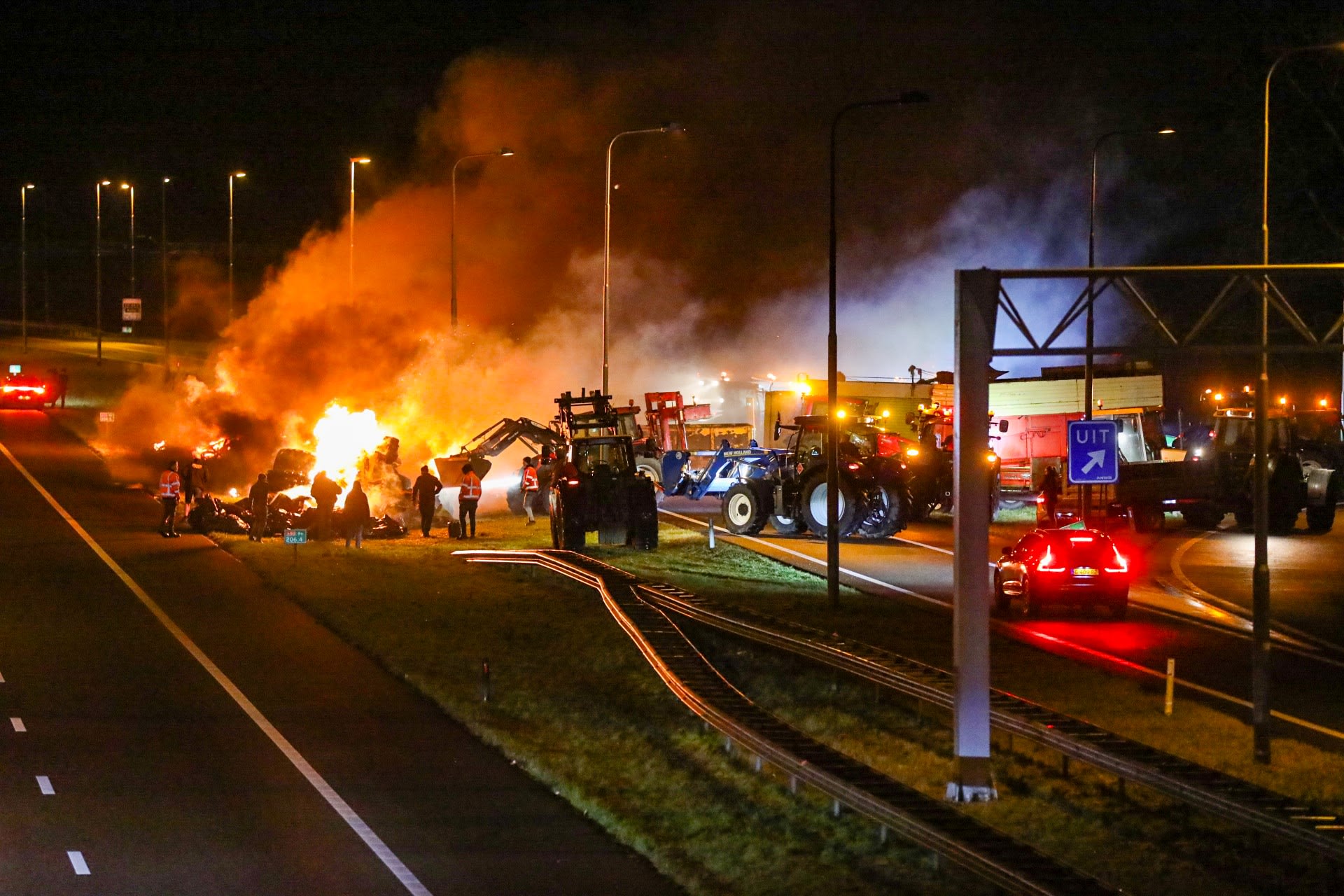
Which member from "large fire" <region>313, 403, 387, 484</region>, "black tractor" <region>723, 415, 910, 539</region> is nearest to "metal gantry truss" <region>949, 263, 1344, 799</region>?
"black tractor" <region>723, 415, 910, 539</region>

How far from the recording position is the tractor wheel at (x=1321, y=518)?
3634cm

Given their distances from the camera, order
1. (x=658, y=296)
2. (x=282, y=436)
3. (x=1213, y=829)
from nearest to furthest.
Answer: (x=1213, y=829) < (x=282, y=436) < (x=658, y=296)

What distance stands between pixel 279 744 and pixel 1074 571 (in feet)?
41.3

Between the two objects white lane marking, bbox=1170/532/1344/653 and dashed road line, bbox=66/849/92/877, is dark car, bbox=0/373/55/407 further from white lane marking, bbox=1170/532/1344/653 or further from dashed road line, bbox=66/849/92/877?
dashed road line, bbox=66/849/92/877

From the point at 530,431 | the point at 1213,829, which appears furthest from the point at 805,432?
the point at 1213,829

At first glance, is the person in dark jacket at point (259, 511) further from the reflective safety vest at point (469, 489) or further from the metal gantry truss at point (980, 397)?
the metal gantry truss at point (980, 397)

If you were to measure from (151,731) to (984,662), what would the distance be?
8.51 metres

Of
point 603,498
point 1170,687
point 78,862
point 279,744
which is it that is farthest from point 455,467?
point 78,862

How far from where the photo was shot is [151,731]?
15898 millimetres

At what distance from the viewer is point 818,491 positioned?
3300cm

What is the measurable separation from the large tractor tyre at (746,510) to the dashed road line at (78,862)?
23.1 m

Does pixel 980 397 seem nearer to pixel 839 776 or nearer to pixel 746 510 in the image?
pixel 839 776

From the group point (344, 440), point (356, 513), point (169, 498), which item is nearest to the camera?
point (169, 498)

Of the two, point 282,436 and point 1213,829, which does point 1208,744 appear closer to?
point 1213,829
